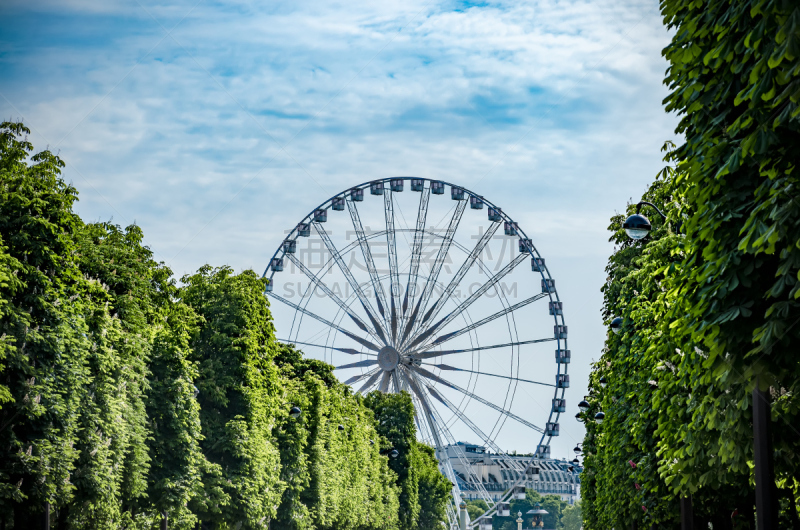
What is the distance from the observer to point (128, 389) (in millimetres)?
26828

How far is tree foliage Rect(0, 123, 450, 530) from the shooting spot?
22422mm

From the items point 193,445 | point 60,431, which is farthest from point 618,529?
point 60,431

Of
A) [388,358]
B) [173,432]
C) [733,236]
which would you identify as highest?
[388,358]

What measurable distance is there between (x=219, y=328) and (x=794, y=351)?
26.4 meters

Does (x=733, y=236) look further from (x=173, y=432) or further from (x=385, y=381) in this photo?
(x=385, y=381)

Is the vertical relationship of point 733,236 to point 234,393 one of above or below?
below

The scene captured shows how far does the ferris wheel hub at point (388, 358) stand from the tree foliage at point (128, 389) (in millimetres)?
11054

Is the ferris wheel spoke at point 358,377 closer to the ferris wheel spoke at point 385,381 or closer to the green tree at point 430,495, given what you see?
the ferris wheel spoke at point 385,381

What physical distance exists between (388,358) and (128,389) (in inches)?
1217

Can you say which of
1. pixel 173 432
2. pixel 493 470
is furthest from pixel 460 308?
pixel 493 470

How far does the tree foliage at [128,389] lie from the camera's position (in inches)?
883

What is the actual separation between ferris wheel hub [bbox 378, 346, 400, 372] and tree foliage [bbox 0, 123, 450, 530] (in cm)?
1105

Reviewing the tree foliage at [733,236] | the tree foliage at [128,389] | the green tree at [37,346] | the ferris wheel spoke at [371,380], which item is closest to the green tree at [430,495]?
the ferris wheel spoke at [371,380]

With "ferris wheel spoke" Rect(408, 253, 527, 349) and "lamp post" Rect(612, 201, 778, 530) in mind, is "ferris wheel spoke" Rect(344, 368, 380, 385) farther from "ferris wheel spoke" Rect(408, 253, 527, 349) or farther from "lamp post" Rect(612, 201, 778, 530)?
"lamp post" Rect(612, 201, 778, 530)
